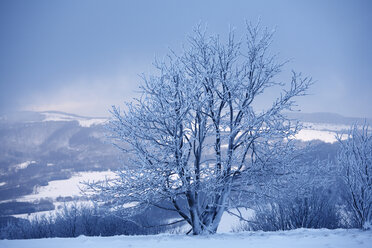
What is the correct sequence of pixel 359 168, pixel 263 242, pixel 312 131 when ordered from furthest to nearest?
pixel 312 131
pixel 359 168
pixel 263 242

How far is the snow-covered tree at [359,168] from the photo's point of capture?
25.2 feet

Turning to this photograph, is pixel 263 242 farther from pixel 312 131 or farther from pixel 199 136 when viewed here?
pixel 312 131

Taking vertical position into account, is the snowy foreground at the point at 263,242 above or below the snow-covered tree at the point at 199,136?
below

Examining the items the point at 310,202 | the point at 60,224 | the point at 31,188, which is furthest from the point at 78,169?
the point at 310,202

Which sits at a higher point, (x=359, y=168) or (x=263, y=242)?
(x=359, y=168)

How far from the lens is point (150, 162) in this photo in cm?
870

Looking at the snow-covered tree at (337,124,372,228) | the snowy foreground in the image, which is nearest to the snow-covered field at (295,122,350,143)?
the snow-covered tree at (337,124,372,228)

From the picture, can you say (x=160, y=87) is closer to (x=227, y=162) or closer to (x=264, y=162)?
(x=227, y=162)

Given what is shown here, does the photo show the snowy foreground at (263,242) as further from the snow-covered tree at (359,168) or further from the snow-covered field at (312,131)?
the snow-covered field at (312,131)

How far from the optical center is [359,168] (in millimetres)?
7844

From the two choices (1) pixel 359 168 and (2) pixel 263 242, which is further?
(1) pixel 359 168

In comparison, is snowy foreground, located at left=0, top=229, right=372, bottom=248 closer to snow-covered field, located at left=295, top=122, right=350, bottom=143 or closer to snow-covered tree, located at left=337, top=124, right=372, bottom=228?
snow-covered tree, located at left=337, top=124, right=372, bottom=228

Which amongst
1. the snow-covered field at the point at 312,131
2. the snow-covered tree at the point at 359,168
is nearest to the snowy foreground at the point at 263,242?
the snow-covered tree at the point at 359,168

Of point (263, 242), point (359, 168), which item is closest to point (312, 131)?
point (359, 168)
